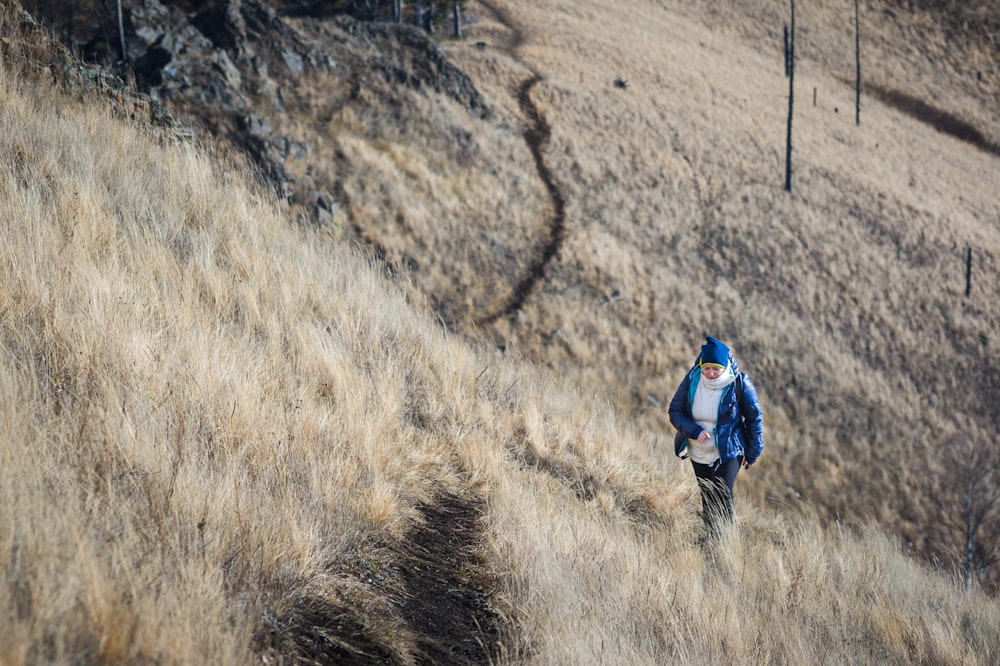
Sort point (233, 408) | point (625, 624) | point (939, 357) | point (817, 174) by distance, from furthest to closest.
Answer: point (817, 174) → point (939, 357) → point (233, 408) → point (625, 624)

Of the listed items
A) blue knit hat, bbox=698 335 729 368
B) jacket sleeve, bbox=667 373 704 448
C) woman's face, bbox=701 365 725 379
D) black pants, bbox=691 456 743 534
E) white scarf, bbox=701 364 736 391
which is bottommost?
black pants, bbox=691 456 743 534

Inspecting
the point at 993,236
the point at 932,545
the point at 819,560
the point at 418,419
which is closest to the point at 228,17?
the point at 418,419

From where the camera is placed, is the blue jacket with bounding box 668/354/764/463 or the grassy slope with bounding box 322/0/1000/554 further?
the grassy slope with bounding box 322/0/1000/554

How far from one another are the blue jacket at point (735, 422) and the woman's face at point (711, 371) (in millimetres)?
124

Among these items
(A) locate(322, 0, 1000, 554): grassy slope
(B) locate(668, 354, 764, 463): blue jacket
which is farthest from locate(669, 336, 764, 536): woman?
(A) locate(322, 0, 1000, 554): grassy slope

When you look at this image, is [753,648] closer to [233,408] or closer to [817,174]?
[233,408]

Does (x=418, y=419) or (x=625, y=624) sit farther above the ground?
(x=625, y=624)

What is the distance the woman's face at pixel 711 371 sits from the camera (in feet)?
15.3

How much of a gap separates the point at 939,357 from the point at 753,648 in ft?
87.8

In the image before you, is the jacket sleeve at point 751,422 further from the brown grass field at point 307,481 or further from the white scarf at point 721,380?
the brown grass field at point 307,481

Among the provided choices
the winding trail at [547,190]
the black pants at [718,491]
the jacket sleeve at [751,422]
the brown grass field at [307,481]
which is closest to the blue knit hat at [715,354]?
the jacket sleeve at [751,422]

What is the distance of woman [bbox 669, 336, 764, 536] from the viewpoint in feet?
15.5

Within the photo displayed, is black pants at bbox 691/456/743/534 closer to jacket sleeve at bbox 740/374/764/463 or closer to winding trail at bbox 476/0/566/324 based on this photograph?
jacket sleeve at bbox 740/374/764/463

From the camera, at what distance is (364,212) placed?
15.4 metres
